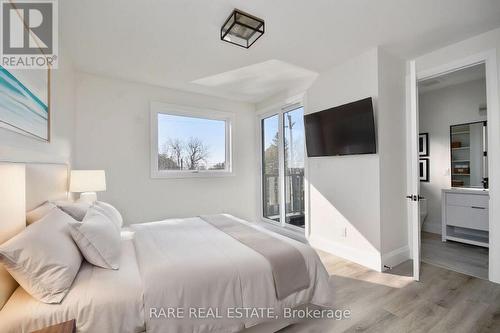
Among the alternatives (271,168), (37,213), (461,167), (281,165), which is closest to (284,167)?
(281,165)

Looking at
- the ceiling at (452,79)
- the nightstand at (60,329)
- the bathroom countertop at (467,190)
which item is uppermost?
the ceiling at (452,79)

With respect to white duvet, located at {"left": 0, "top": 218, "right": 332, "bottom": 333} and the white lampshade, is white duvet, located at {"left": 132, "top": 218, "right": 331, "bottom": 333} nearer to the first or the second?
white duvet, located at {"left": 0, "top": 218, "right": 332, "bottom": 333}

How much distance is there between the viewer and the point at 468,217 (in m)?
3.33

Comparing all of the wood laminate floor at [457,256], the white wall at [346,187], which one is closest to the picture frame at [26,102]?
the white wall at [346,187]

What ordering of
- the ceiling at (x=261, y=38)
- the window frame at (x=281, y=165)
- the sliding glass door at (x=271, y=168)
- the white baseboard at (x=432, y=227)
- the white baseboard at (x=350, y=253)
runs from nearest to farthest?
the ceiling at (x=261, y=38), the white baseboard at (x=350, y=253), the window frame at (x=281, y=165), the white baseboard at (x=432, y=227), the sliding glass door at (x=271, y=168)

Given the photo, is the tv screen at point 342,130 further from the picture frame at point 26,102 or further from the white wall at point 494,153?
the picture frame at point 26,102

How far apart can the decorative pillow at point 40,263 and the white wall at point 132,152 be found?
7.68 feet

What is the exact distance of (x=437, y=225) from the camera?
4000 millimetres

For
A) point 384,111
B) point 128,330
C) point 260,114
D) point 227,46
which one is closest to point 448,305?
point 384,111

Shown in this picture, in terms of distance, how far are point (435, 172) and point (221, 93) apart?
13.6 ft

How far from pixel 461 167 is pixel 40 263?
5.33 metres

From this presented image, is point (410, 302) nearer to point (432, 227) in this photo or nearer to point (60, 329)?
point (60, 329)

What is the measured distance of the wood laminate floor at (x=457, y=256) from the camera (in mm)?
2580

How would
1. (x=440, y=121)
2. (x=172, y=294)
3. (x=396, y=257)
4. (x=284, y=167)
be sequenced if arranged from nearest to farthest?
(x=172, y=294) < (x=396, y=257) < (x=440, y=121) < (x=284, y=167)
